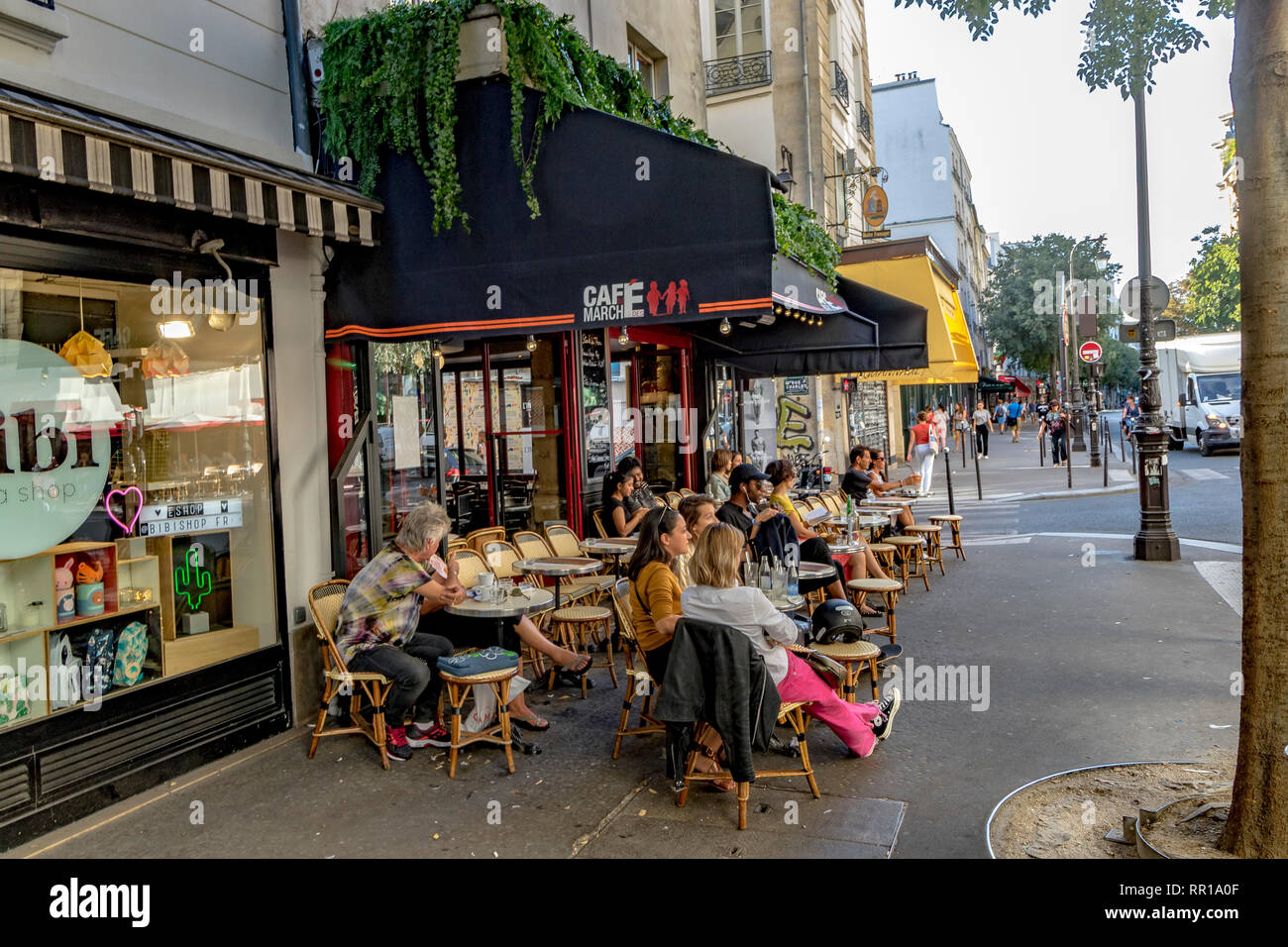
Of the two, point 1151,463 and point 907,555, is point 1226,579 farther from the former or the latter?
point 907,555

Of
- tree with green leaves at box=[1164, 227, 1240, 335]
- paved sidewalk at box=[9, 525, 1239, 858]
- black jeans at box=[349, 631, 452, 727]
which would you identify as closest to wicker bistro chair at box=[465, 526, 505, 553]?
paved sidewalk at box=[9, 525, 1239, 858]

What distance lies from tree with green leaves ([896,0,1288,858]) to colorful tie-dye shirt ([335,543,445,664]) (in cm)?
433

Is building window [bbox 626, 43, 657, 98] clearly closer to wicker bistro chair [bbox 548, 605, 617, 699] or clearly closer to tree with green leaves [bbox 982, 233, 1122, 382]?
wicker bistro chair [bbox 548, 605, 617, 699]

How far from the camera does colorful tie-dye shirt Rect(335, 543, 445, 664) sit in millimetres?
5645

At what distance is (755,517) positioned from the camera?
7.89 metres

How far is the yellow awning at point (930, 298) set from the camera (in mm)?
13045

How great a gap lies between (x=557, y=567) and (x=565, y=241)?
2558mm

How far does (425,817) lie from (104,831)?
1.65m

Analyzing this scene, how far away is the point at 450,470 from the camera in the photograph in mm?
9070

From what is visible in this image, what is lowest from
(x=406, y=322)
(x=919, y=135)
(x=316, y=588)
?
(x=316, y=588)

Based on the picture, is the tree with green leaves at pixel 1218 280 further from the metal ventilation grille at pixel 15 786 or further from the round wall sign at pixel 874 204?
the metal ventilation grille at pixel 15 786
